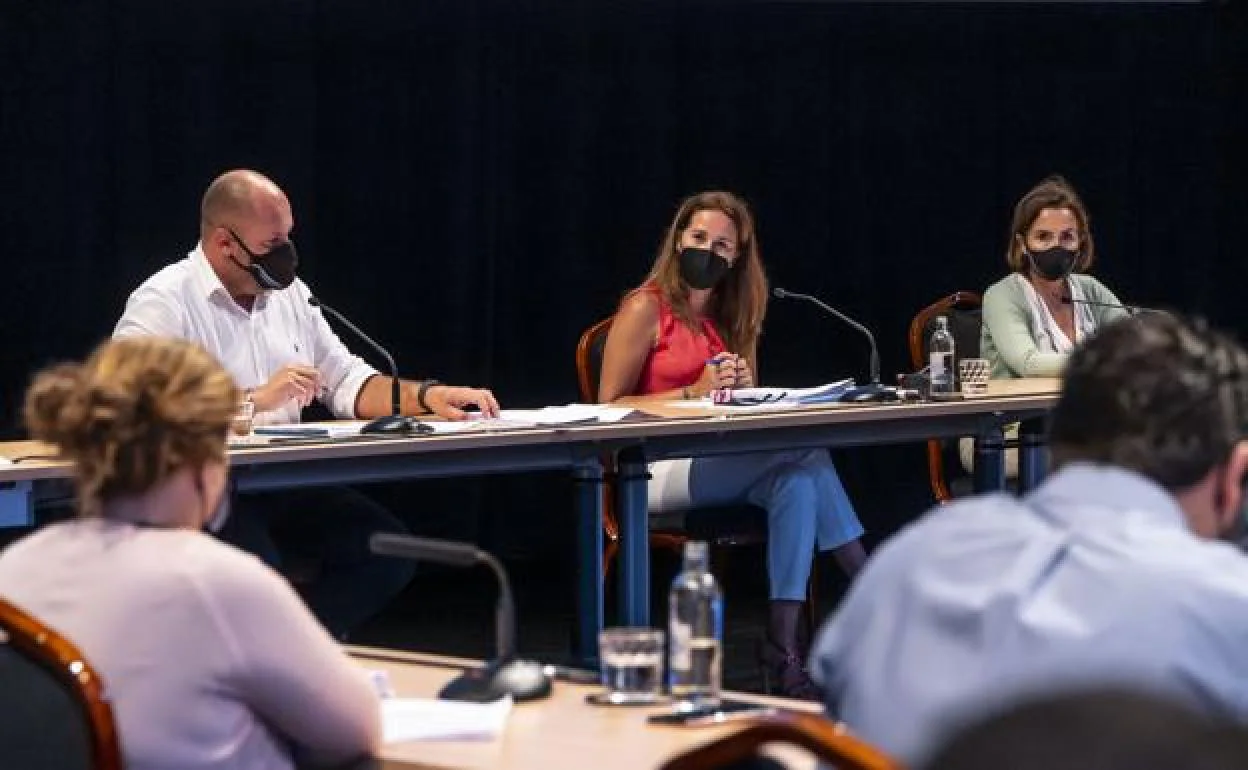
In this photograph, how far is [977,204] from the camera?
732cm

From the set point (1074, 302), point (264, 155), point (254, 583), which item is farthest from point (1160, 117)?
point (254, 583)

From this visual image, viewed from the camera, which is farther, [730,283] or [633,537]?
[730,283]

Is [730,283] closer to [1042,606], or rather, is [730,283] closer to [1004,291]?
[1004,291]

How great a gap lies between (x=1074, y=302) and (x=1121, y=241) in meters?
1.86

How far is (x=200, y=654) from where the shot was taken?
1.96 metres

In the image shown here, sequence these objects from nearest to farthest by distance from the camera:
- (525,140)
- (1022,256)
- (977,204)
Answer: (1022,256), (525,140), (977,204)

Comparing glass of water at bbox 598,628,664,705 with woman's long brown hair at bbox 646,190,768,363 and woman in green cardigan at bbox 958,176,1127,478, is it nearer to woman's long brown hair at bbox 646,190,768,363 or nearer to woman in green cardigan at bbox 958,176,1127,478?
woman's long brown hair at bbox 646,190,768,363

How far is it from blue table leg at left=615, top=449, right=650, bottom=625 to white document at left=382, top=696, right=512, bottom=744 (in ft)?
7.23

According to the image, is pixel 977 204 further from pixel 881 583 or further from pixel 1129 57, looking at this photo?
pixel 881 583

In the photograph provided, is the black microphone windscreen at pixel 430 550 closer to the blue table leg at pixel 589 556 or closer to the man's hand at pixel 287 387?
the man's hand at pixel 287 387

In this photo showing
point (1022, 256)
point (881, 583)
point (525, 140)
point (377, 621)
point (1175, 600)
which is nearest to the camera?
point (1175, 600)

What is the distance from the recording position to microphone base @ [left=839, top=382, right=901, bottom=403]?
484 cm

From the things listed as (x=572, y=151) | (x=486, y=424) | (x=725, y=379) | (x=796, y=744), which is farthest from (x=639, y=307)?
(x=796, y=744)

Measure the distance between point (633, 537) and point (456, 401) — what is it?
1.66ft
